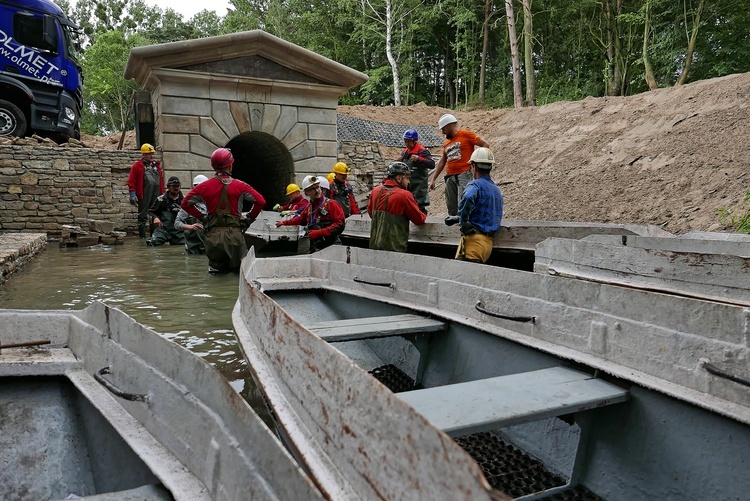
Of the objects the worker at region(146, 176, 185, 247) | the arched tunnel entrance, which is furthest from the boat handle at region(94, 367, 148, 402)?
the arched tunnel entrance

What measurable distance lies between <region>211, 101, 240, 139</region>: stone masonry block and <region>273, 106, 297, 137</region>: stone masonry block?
1.03m

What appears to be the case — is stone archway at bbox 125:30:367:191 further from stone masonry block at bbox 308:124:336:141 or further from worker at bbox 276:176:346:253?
worker at bbox 276:176:346:253

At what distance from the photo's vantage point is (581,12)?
80.7 feet

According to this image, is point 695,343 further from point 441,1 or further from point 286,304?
point 441,1

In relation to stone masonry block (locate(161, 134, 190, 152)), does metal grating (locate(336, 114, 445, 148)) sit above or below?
above

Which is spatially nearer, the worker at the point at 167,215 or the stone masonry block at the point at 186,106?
the worker at the point at 167,215

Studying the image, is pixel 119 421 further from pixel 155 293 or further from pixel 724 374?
pixel 155 293

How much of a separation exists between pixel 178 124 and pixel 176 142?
1.37 feet

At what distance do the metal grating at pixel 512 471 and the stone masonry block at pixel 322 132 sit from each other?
40.3 ft

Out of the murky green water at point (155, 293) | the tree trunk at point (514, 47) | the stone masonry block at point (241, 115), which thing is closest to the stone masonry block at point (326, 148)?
the stone masonry block at point (241, 115)

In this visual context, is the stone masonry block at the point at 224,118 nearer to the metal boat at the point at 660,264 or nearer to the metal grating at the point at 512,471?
the metal boat at the point at 660,264

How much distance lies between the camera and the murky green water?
4.58m

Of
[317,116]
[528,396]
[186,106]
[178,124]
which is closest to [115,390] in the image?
[528,396]

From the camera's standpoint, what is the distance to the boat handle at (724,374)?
206cm
